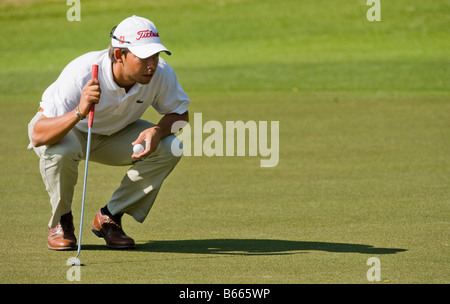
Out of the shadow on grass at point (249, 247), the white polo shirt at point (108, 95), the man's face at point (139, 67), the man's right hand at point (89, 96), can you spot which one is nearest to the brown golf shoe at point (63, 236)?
the shadow on grass at point (249, 247)

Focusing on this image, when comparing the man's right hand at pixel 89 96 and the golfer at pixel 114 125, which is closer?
the man's right hand at pixel 89 96

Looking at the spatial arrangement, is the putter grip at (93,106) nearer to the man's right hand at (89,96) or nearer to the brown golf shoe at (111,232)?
the man's right hand at (89,96)

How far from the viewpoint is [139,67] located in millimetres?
6188

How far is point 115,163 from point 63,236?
3.01 feet

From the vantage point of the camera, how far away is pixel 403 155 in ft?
36.4

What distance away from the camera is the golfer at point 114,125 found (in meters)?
6.16

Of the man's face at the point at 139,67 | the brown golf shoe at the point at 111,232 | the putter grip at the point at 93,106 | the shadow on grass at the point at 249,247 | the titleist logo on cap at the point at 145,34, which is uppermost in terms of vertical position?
the titleist logo on cap at the point at 145,34

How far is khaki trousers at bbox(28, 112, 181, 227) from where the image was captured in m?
6.38

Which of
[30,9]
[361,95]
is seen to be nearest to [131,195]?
[361,95]

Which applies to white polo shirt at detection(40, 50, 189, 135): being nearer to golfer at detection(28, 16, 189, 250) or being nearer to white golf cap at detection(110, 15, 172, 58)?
golfer at detection(28, 16, 189, 250)

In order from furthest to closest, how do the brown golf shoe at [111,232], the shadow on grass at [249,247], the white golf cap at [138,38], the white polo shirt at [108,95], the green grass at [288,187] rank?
the brown golf shoe at [111,232]
the shadow on grass at [249,247]
the white polo shirt at [108,95]
the white golf cap at [138,38]
the green grass at [288,187]

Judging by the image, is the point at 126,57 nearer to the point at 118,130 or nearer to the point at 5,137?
the point at 118,130

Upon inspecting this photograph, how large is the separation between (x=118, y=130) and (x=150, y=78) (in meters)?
0.87

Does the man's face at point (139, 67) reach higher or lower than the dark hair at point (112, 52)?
lower
